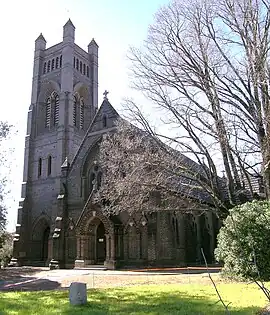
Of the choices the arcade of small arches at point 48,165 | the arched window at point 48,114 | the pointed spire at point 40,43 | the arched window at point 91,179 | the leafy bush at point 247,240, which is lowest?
the leafy bush at point 247,240

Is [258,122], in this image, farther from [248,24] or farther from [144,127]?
[144,127]

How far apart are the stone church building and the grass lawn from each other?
14.3m

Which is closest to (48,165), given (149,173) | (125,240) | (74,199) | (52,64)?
(74,199)

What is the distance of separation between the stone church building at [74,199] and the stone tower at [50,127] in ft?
0.35

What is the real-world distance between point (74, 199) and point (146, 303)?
76.6ft

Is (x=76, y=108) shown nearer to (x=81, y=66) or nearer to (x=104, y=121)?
(x=81, y=66)

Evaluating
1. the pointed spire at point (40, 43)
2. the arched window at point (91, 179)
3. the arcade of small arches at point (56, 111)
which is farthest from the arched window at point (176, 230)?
the pointed spire at point (40, 43)

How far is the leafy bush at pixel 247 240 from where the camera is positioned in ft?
47.4

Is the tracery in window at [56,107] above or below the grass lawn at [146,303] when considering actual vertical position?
above

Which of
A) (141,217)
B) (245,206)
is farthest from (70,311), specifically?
(141,217)

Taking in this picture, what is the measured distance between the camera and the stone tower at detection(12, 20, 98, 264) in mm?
38969

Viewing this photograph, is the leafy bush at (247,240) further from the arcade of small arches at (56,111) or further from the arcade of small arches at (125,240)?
the arcade of small arches at (56,111)

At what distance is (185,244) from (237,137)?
1517cm

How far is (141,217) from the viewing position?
26109 millimetres
